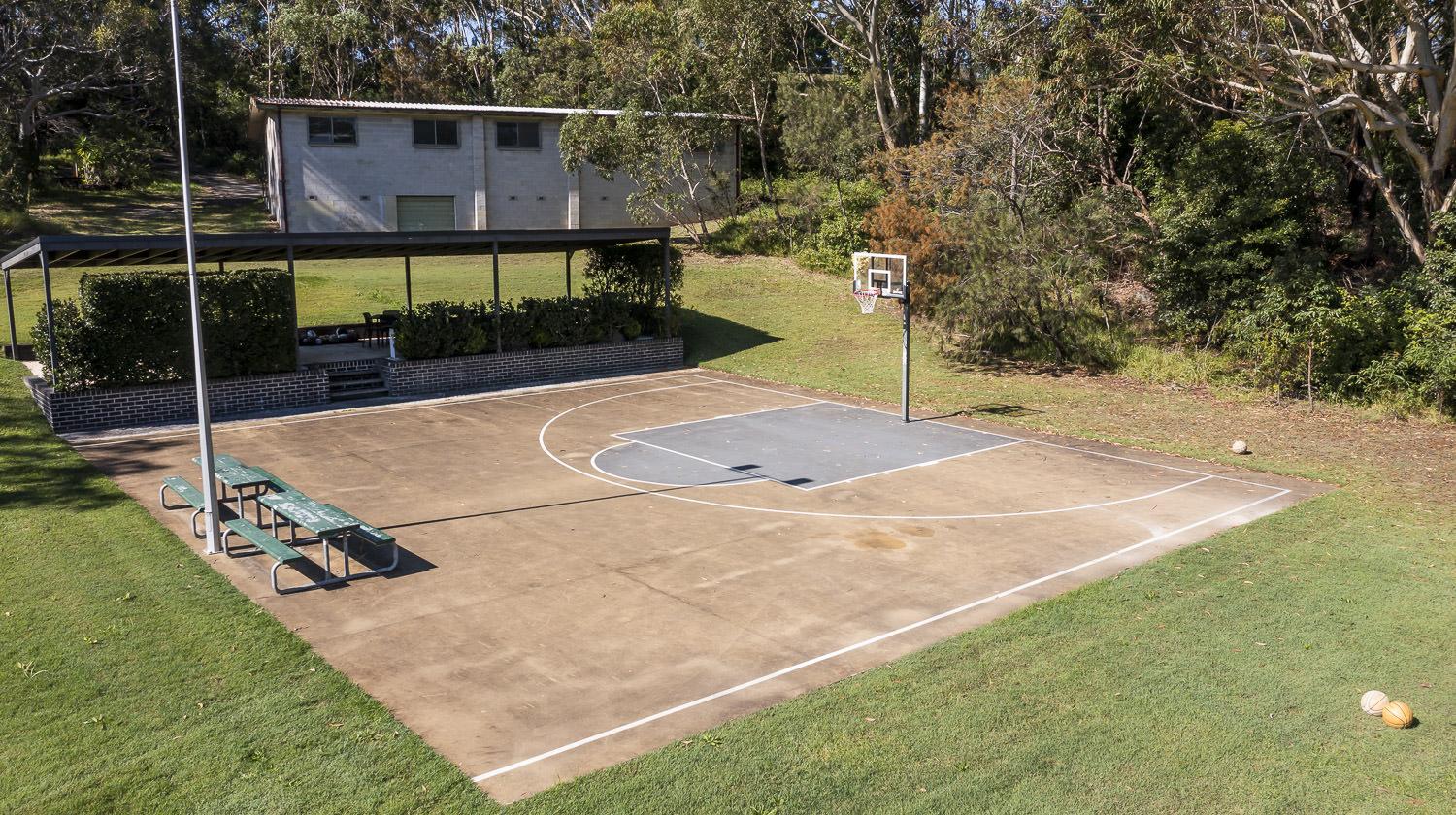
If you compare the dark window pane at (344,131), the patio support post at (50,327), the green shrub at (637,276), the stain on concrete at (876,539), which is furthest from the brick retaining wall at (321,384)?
the dark window pane at (344,131)

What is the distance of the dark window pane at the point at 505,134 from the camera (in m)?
42.2

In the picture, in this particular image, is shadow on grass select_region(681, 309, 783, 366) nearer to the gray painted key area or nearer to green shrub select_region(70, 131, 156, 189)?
the gray painted key area

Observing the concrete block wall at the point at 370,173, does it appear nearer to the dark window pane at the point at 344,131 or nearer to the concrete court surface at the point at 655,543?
the dark window pane at the point at 344,131

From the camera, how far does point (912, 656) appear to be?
32.0ft

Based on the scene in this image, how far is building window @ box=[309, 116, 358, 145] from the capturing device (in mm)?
39219

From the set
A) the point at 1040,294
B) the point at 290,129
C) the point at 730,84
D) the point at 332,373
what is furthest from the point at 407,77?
the point at 1040,294

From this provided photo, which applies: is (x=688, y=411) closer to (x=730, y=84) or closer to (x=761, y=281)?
(x=761, y=281)

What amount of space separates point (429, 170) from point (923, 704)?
37470mm

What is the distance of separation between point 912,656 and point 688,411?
13341mm

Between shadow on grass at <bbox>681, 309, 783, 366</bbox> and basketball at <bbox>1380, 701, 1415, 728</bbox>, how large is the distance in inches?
865

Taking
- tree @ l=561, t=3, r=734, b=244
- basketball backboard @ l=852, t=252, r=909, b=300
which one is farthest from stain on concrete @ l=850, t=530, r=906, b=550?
tree @ l=561, t=3, r=734, b=244

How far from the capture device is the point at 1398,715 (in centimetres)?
817

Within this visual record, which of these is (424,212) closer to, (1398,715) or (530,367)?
(530,367)

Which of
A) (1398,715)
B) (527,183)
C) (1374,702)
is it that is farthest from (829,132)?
(1398,715)
